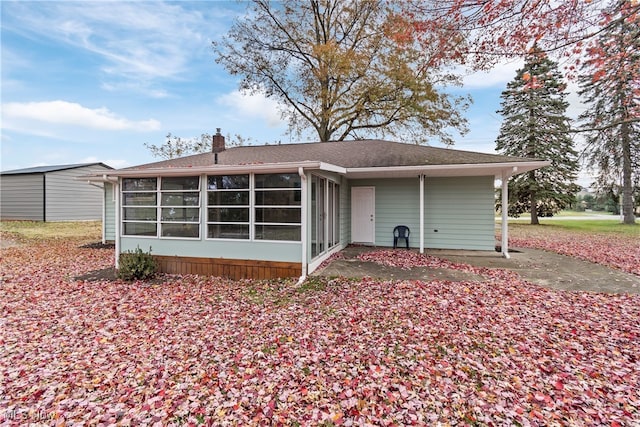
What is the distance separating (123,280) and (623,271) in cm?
1097

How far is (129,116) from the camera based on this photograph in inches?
535

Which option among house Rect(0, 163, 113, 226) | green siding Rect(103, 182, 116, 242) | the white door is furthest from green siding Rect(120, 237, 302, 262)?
house Rect(0, 163, 113, 226)

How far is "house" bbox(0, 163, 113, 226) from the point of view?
17.5 metres

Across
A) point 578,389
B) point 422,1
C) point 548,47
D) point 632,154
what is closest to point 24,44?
point 422,1

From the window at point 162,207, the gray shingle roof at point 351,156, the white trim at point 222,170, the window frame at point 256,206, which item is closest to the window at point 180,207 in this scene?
the window at point 162,207

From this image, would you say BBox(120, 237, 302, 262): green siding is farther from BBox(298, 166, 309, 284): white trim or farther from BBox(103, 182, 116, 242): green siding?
BBox(103, 182, 116, 242): green siding

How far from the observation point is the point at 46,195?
17406mm

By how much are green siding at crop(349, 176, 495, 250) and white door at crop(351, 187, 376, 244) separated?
0.15 m

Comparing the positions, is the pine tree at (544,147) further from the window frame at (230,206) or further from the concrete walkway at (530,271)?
Result: the window frame at (230,206)

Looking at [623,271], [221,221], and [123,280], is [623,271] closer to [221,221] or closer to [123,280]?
[221,221]

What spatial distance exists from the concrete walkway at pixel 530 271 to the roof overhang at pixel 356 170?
7.35 feet

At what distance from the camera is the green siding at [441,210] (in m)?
8.80

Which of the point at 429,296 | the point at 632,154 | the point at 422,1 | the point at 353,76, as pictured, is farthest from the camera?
the point at 632,154

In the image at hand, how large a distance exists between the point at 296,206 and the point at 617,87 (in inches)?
335
